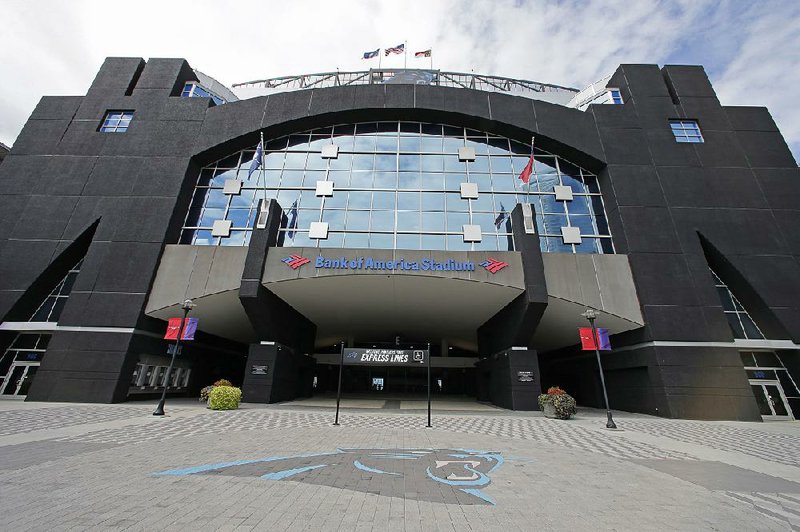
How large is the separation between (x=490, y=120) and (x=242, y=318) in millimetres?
25028

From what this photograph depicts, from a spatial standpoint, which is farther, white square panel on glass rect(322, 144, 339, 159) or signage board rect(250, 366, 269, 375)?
white square panel on glass rect(322, 144, 339, 159)

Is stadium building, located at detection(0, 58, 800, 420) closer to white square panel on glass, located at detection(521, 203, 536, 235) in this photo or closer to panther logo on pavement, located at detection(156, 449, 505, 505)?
white square panel on glass, located at detection(521, 203, 536, 235)

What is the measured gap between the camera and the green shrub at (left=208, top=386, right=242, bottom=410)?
57.2 ft

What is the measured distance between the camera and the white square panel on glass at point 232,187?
25.8 m

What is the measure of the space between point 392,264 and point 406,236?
4.55 meters

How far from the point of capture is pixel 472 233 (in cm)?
2372

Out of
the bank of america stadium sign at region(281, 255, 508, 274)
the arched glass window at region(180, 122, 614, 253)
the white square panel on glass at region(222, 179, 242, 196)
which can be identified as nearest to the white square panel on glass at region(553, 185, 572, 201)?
the arched glass window at region(180, 122, 614, 253)

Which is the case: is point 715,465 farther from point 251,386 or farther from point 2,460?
point 251,386

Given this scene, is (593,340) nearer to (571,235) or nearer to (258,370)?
(571,235)

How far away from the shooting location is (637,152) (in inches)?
984

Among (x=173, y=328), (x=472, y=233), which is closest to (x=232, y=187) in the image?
(x=173, y=328)

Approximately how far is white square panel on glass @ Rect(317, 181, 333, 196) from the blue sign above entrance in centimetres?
751

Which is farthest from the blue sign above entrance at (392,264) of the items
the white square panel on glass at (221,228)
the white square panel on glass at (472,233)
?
the white square panel on glass at (221,228)

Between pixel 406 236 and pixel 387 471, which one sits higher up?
pixel 406 236
